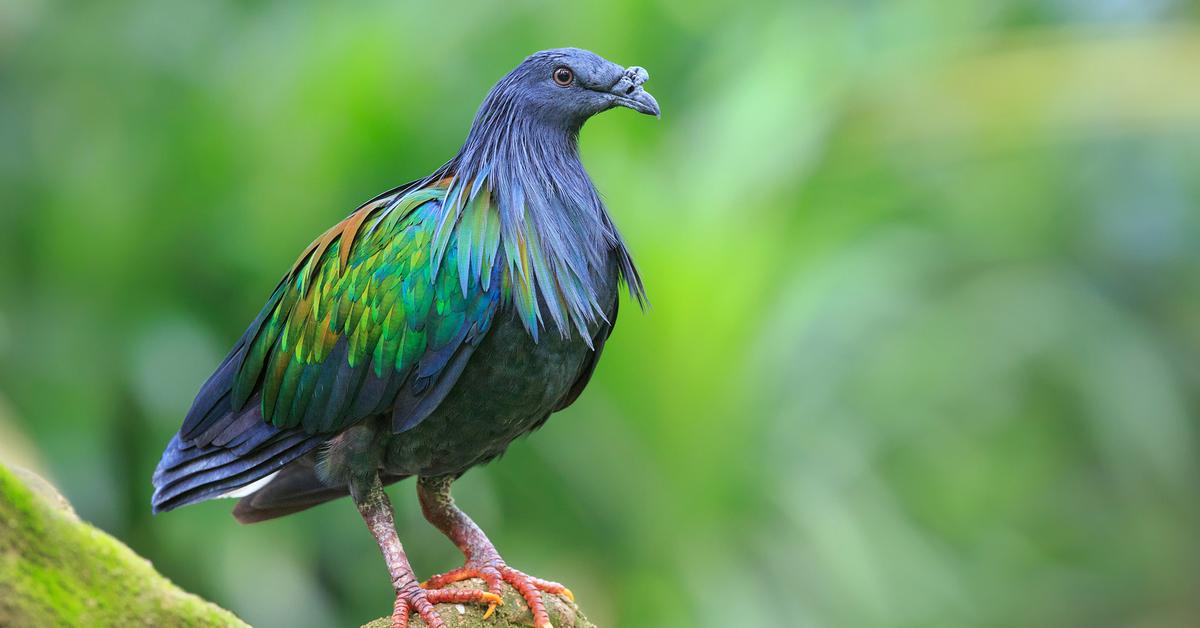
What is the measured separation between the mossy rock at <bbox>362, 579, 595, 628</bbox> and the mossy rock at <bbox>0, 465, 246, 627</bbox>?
1162 mm

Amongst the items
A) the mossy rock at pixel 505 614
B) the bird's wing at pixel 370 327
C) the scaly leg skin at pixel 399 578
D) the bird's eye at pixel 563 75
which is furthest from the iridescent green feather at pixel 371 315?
the mossy rock at pixel 505 614

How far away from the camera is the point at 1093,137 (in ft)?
34.9

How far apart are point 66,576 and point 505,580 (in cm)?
181

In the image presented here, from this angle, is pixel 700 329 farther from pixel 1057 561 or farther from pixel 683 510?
pixel 1057 561

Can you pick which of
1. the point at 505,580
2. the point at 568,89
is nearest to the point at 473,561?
the point at 505,580

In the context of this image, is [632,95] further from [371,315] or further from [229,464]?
[229,464]

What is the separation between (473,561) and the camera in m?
5.01

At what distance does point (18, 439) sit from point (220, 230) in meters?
2.21

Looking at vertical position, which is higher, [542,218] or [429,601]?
[542,218]

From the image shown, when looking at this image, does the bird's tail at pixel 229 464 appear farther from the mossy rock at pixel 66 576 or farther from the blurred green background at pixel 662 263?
the blurred green background at pixel 662 263

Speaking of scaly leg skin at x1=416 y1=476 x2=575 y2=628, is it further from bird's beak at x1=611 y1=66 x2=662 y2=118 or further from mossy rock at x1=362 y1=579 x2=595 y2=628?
bird's beak at x1=611 y1=66 x2=662 y2=118

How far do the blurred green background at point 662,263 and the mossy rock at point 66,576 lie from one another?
12.2ft

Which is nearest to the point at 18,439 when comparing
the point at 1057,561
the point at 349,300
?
the point at 349,300

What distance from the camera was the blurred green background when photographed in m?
8.27
